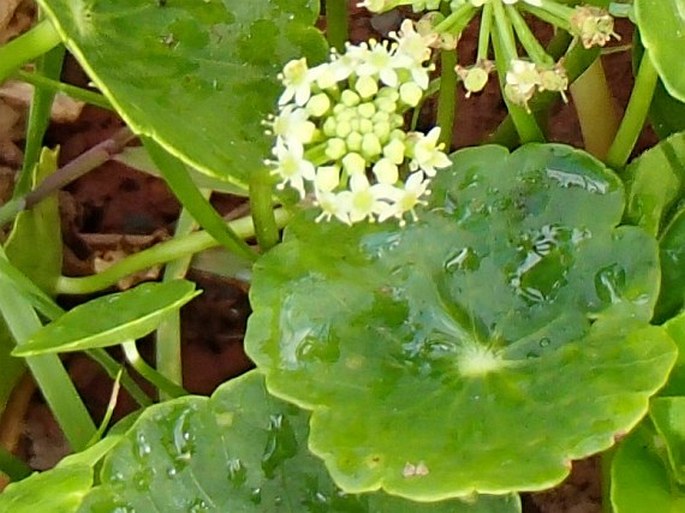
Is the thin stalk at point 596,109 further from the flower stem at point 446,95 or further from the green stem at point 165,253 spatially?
the green stem at point 165,253

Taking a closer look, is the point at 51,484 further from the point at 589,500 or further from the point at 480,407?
the point at 589,500

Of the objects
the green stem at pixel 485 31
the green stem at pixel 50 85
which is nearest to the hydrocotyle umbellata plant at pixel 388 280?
the green stem at pixel 485 31

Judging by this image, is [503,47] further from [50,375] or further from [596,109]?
[50,375]

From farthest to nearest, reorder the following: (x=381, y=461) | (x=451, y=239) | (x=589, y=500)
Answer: (x=589, y=500) < (x=451, y=239) < (x=381, y=461)

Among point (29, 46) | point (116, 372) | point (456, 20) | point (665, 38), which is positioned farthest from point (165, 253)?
point (665, 38)

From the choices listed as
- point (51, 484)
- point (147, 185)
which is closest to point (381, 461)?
point (51, 484)

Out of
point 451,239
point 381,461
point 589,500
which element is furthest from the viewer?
point 589,500
